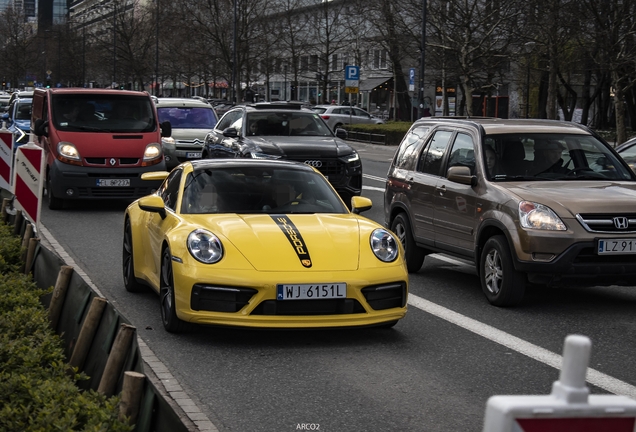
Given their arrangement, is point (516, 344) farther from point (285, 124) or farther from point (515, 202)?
point (285, 124)

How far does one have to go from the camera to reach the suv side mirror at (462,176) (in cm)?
984

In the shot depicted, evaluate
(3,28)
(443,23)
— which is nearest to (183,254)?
(443,23)

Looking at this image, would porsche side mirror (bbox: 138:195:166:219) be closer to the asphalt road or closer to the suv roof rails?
the asphalt road

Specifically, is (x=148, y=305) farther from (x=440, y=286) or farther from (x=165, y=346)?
(x=440, y=286)

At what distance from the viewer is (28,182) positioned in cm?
1115

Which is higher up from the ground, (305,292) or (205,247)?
(205,247)

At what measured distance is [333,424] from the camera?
18.2 ft

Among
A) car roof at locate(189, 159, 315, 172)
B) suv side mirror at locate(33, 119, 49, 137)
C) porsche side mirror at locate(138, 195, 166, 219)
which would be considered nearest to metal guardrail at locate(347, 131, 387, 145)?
suv side mirror at locate(33, 119, 49, 137)

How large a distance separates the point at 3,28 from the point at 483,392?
5604 inches

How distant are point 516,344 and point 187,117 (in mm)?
19475

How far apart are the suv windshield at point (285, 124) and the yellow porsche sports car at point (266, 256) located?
10233 millimetres

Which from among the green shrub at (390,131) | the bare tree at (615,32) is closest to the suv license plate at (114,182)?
the bare tree at (615,32)

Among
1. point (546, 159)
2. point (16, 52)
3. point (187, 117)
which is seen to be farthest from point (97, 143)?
point (16, 52)

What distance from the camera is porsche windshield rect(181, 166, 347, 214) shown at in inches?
336
